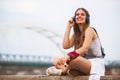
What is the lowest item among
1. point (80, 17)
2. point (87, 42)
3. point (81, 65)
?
point (81, 65)

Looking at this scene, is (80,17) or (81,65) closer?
(81,65)

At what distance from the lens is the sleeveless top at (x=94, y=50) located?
84.1 inches

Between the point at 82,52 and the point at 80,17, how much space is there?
0.97 feet

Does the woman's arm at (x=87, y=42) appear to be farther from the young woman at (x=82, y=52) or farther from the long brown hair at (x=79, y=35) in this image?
the long brown hair at (x=79, y=35)

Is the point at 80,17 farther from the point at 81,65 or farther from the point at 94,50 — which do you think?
the point at 81,65

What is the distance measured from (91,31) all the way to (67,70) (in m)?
0.29

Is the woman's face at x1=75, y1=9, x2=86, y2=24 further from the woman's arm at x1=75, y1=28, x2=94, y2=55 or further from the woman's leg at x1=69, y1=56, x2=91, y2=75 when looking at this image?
the woman's leg at x1=69, y1=56, x2=91, y2=75

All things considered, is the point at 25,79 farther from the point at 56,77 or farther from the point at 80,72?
the point at 80,72

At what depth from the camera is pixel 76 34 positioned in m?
2.22

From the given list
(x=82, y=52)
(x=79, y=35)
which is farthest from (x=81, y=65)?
(x=79, y=35)

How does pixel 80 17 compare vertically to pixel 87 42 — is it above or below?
above

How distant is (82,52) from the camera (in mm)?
2004

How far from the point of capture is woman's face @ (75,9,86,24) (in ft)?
7.18

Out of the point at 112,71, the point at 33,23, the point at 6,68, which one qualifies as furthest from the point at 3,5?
the point at 112,71
